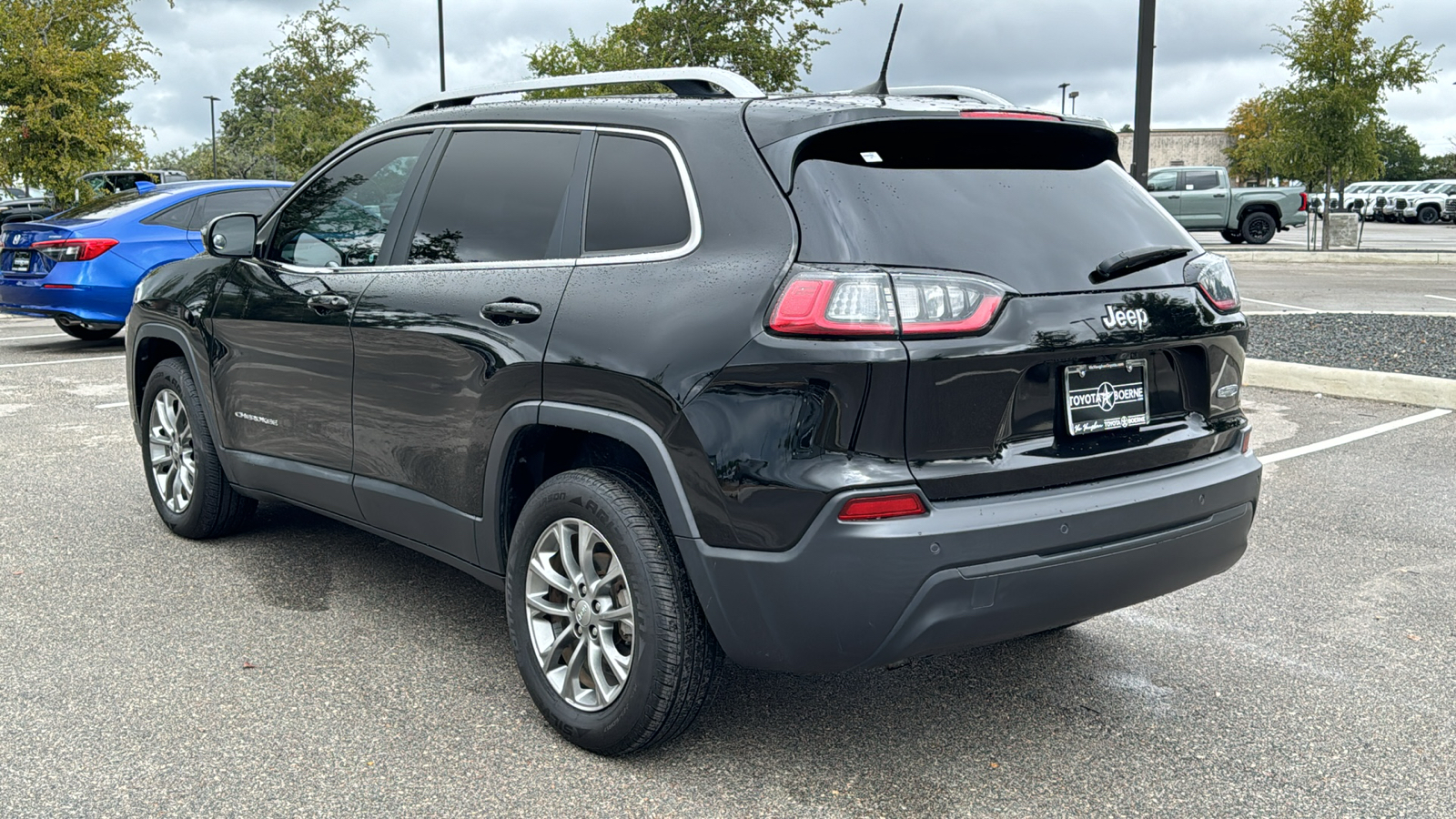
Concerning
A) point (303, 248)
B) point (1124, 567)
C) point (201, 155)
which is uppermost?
point (201, 155)

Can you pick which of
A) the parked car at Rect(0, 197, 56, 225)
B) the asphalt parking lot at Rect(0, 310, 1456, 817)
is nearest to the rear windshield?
the asphalt parking lot at Rect(0, 310, 1456, 817)

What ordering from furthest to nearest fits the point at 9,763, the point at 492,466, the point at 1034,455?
the point at 492,466 < the point at 9,763 < the point at 1034,455

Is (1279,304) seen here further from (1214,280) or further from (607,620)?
(607,620)

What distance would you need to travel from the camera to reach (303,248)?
4605mm

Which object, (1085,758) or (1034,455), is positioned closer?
(1034,455)

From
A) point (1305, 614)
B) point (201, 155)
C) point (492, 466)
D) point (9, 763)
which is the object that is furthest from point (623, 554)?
point (201, 155)

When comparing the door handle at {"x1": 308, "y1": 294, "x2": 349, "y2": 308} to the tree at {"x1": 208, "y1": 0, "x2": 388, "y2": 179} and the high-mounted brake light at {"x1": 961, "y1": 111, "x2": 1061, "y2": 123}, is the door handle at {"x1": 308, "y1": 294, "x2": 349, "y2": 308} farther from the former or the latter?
the tree at {"x1": 208, "y1": 0, "x2": 388, "y2": 179}

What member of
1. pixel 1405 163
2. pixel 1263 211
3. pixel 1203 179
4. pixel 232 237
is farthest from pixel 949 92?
pixel 1405 163

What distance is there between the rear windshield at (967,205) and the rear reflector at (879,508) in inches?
21.4

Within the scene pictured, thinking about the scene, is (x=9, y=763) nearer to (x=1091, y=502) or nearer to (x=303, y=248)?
(x=303, y=248)

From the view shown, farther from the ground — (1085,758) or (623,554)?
(623,554)

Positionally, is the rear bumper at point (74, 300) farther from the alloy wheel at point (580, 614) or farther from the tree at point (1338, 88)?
the tree at point (1338, 88)

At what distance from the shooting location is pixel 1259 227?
1185 inches

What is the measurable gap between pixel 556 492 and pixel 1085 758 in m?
1.58
